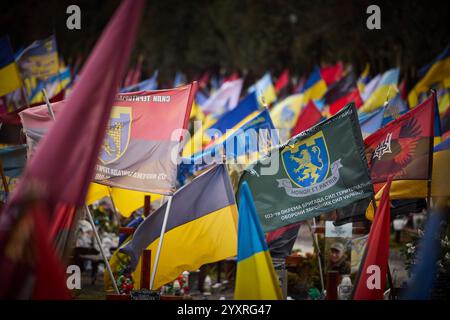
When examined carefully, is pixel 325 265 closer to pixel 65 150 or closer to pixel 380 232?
pixel 380 232

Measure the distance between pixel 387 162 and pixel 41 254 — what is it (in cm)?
665

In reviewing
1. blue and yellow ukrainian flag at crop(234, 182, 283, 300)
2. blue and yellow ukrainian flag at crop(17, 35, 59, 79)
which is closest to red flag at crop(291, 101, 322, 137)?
blue and yellow ukrainian flag at crop(17, 35, 59, 79)

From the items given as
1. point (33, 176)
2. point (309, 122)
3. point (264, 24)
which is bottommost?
point (33, 176)

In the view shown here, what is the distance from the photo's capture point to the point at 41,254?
620cm

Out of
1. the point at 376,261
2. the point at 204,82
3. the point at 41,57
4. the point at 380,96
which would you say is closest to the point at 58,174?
the point at 376,261

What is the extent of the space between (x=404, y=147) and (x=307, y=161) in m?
1.60

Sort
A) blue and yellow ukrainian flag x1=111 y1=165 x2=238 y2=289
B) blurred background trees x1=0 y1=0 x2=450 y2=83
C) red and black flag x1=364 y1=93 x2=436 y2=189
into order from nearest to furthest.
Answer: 1. blue and yellow ukrainian flag x1=111 y1=165 x2=238 y2=289
2. red and black flag x1=364 y1=93 x2=436 y2=189
3. blurred background trees x1=0 y1=0 x2=450 y2=83

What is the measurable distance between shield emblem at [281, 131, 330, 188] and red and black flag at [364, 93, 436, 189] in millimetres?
1218

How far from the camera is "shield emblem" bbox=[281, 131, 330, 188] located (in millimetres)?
10812

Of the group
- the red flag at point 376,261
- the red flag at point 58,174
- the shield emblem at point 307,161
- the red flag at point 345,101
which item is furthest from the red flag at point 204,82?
the red flag at point 58,174

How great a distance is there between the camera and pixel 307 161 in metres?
11.0

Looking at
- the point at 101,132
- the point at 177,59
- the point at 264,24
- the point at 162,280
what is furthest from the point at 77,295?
the point at 177,59

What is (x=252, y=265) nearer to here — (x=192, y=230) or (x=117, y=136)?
(x=192, y=230)

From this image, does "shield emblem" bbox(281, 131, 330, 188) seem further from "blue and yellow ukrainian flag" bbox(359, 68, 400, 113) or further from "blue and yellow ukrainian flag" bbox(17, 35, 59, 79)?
"blue and yellow ukrainian flag" bbox(17, 35, 59, 79)
